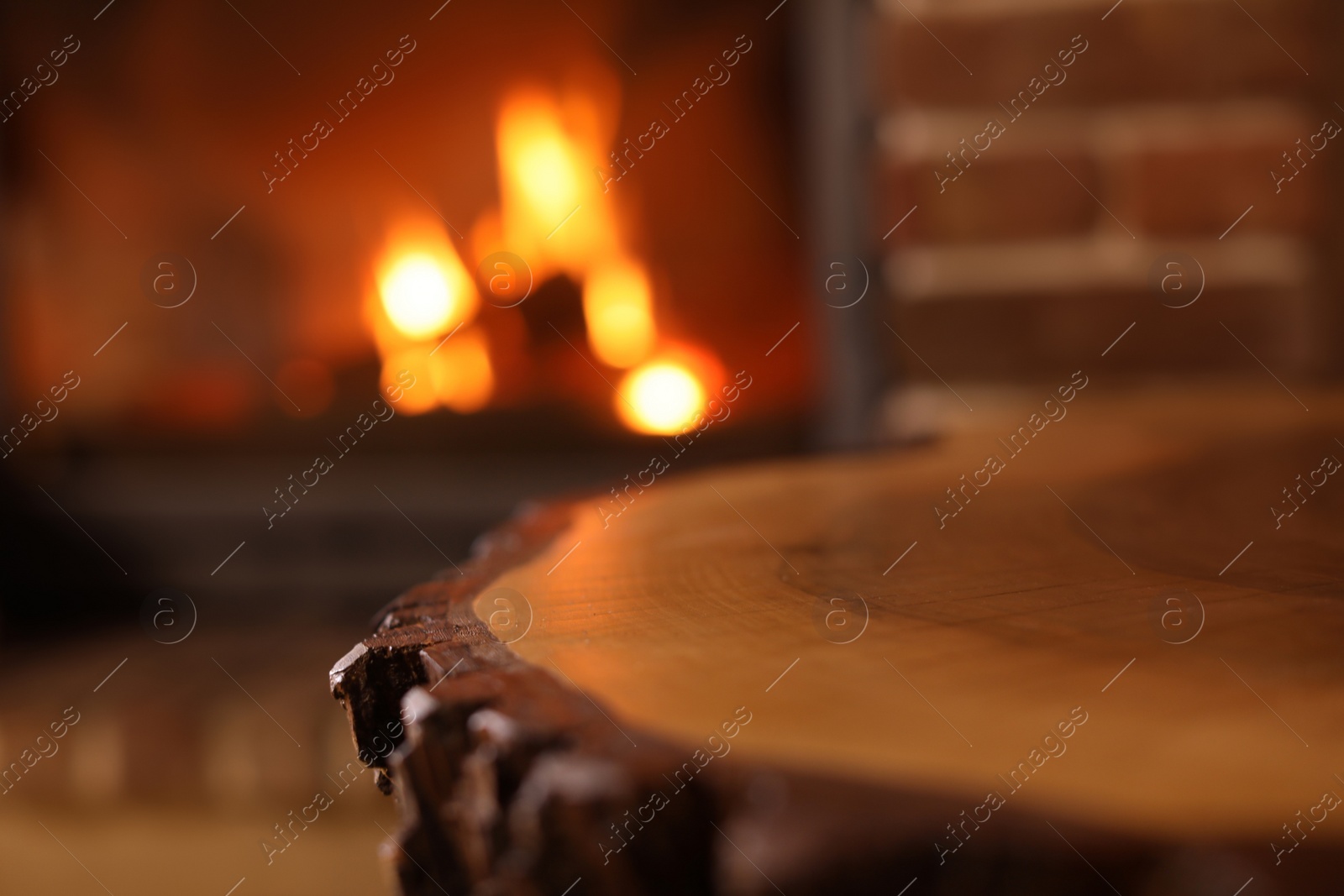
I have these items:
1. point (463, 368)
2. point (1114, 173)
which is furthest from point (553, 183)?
point (1114, 173)

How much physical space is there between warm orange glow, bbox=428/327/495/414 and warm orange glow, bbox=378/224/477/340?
2 centimetres

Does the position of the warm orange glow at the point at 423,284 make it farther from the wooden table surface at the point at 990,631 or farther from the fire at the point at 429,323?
the wooden table surface at the point at 990,631

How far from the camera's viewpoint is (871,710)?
0.71 feet

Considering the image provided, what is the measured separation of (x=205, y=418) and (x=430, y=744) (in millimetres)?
1114

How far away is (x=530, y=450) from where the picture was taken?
1.16m

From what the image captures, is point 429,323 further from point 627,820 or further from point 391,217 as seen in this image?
point 627,820

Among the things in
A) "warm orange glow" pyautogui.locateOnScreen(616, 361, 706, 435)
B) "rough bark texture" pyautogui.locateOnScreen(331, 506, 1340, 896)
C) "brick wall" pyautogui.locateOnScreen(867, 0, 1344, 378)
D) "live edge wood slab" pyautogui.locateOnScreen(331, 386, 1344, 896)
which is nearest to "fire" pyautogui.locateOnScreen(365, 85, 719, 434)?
"warm orange glow" pyautogui.locateOnScreen(616, 361, 706, 435)

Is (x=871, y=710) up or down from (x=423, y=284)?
down

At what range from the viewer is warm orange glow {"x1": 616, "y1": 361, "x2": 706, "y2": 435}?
46.8 inches

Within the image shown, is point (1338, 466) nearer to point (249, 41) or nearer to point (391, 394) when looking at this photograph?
point (391, 394)

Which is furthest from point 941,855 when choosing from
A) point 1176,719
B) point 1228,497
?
point 1228,497

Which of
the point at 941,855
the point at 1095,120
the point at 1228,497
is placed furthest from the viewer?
the point at 1095,120

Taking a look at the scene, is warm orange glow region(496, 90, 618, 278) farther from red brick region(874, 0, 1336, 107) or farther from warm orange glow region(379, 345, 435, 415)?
red brick region(874, 0, 1336, 107)

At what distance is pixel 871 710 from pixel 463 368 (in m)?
1.04
